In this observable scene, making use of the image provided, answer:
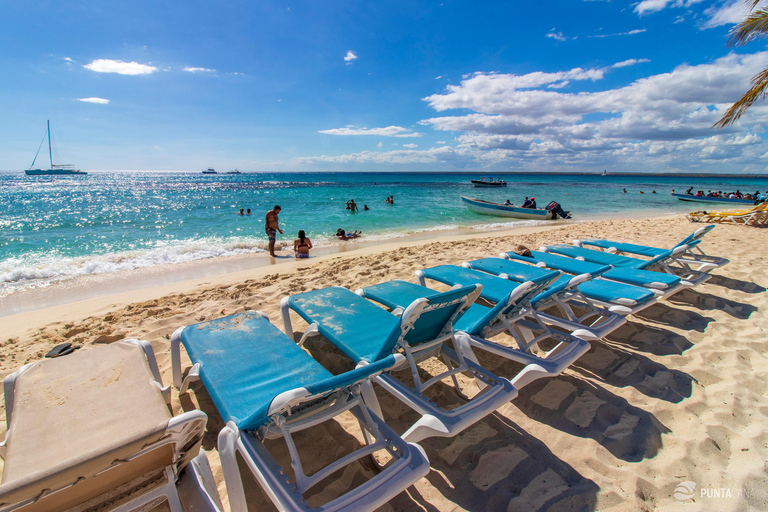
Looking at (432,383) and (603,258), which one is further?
(603,258)

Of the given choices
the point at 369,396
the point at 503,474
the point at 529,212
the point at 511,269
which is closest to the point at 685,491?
the point at 503,474

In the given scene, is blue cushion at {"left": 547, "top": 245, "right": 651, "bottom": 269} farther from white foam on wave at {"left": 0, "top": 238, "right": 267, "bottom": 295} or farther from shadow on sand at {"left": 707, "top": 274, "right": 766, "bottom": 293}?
white foam on wave at {"left": 0, "top": 238, "right": 267, "bottom": 295}

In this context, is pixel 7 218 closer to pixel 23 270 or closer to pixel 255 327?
pixel 23 270

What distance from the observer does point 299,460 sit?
1.76 metres

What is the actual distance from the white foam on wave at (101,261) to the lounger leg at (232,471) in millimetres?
7713

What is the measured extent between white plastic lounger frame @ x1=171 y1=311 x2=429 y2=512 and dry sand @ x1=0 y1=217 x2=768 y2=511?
1.27ft

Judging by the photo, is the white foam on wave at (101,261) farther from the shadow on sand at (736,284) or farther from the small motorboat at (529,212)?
the small motorboat at (529,212)

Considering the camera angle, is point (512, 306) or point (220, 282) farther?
point (220, 282)

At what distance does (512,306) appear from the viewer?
2941 mm

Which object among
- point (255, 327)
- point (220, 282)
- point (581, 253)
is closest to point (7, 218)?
point (220, 282)

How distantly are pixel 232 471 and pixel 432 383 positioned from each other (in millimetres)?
1329

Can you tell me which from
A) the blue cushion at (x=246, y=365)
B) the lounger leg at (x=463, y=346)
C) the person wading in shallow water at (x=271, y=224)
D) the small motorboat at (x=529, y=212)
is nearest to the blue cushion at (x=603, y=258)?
the lounger leg at (x=463, y=346)

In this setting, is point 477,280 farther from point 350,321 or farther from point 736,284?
A: point 736,284

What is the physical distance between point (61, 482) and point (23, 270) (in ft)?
29.9
